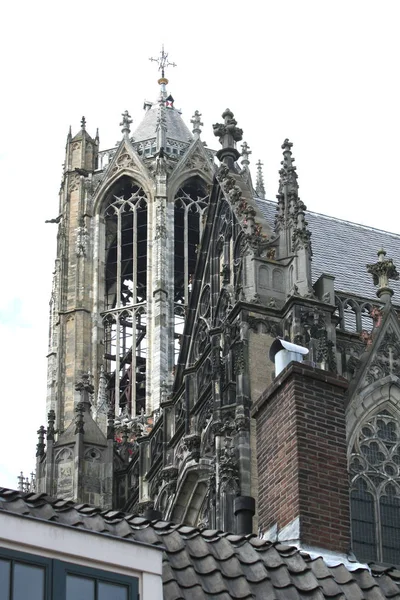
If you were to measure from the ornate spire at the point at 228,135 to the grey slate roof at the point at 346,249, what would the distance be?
5.55 feet

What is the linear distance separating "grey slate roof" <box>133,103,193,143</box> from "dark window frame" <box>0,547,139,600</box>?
4794 cm

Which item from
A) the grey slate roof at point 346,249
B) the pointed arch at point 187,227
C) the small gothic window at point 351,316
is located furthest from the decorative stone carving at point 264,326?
the pointed arch at point 187,227

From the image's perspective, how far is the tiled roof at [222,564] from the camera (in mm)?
13820

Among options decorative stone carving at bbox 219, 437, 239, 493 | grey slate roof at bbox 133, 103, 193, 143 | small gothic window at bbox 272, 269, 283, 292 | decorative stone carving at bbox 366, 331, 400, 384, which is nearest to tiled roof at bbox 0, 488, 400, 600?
decorative stone carving at bbox 219, 437, 239, 493

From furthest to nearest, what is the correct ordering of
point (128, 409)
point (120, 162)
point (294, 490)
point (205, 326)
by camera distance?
point (120, 162) → point (128, 409) → point (205, 326) → point (294, 490)

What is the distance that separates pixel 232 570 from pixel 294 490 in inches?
114

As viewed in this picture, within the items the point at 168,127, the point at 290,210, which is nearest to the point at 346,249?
the point at 290,210

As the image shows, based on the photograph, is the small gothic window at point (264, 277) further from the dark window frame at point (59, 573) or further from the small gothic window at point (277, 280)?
the dark window frame at point (59, 573)

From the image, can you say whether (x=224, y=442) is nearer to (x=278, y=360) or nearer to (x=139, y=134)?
(x=278, y=360)

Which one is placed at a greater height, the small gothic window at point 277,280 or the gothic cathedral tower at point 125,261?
the gothic cathedral tower at point 125,261

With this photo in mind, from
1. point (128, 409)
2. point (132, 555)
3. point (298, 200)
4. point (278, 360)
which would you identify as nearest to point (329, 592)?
point (132, 555)

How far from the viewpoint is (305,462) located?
1717 cm

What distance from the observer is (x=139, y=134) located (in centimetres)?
6188

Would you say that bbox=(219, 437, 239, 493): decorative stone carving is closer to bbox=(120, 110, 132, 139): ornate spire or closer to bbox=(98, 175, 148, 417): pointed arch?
bbox=(98, 175, 148, 417): pointed arch
